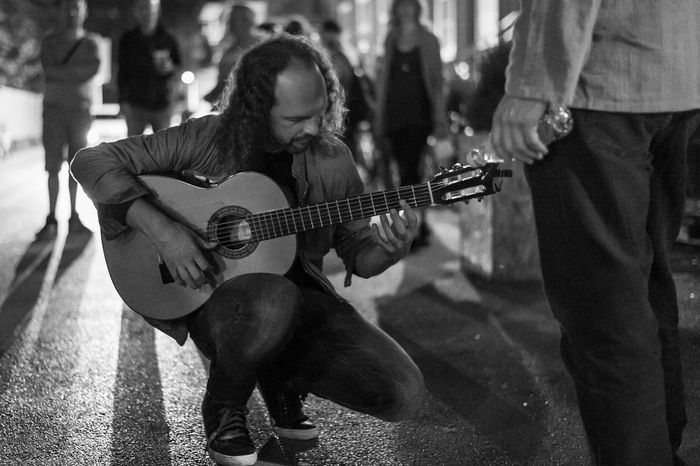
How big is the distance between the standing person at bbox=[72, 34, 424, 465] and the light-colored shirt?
88 centimetres

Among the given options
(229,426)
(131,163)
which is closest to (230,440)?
(229,426)

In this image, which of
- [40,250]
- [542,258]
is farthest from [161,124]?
[542,258]

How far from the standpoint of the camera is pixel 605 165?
2156mm

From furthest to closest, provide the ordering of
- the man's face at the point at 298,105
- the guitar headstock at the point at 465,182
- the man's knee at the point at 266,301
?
the man's face at the point at 298,105 < the man's knee at the point at 266,301 < the guitar headstock at the point at 465,182

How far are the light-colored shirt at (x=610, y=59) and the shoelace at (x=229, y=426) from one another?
1.46m

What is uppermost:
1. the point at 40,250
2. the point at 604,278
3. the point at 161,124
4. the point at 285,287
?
the point at 604,278

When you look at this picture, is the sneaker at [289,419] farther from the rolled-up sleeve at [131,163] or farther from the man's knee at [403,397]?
the rolled-up sleeve at [131,163]

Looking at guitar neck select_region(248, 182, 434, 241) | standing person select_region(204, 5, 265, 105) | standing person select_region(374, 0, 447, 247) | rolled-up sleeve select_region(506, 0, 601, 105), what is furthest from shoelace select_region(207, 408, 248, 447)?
standing person select_region(374, 0, 447, 247)

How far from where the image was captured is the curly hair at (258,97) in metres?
3.19

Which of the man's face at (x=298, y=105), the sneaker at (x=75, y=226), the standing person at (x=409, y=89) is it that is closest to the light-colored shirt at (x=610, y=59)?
the man's face at (x=298, y=105)

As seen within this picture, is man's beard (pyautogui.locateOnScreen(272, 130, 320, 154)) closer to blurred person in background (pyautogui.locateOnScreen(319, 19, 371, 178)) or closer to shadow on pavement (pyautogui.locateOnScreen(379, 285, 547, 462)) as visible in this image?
Result: shadow on pavement (pyautogui.locateOnScreen(379, 285, 547, 462))

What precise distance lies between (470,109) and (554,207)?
424 centimetres

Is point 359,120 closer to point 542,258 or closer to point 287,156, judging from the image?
point 287,156

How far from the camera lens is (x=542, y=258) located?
90.9 inches
